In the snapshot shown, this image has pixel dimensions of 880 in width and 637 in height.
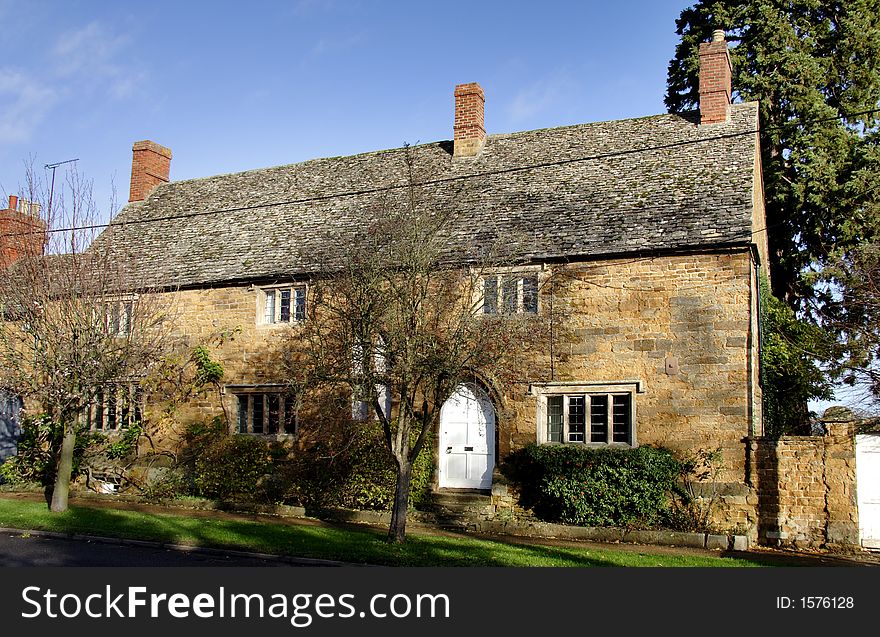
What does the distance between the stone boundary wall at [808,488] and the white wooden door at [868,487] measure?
0.11m

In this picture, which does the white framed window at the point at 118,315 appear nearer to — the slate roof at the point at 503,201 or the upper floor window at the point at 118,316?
the upper floor window at the point at 118,316

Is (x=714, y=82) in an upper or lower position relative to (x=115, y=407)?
upper

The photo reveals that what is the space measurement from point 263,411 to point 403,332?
829cm

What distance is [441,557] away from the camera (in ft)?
43.3

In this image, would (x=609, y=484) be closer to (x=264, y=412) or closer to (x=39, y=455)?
(x=264, y=412)

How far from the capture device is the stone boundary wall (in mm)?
15758

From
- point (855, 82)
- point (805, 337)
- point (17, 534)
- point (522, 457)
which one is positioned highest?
point (855, 82)

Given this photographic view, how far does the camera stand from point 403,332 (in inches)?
558

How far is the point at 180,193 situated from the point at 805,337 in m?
18.9

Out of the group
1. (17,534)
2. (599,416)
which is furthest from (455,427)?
(17,534)

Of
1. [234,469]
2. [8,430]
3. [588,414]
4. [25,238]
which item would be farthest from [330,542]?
[8,430]

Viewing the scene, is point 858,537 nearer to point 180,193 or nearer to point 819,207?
point 819,207

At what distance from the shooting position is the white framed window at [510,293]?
1626cm

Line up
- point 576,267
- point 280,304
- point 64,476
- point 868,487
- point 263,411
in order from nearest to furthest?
point 868,487 < point 64,476 < point 576,267 < point 263,411 < point 280,304
